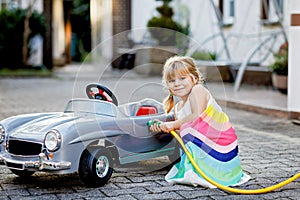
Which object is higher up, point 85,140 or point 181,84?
point 181,84

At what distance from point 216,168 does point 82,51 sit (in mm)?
25144

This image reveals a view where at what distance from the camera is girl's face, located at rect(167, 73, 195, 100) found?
499cm

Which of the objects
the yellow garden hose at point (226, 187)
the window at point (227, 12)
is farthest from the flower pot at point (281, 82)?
the yellow garden hose at point (226, 187)

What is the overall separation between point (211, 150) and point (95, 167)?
91 centimetres

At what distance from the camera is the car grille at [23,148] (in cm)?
462

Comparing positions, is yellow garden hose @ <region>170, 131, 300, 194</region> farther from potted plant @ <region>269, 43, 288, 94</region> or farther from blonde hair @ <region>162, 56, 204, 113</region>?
potted plant @ <region>269, 43, 288, 94</region>

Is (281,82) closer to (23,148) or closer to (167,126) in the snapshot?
(167,126)

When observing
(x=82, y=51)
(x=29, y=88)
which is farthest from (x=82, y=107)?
(x=82, y=51)

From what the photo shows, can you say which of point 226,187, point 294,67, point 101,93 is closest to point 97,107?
point 101,93

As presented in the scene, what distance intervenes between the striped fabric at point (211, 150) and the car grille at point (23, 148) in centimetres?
103

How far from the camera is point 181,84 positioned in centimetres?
499

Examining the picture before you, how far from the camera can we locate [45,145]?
4.54m

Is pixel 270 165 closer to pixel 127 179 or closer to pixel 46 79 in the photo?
pixel 127 179

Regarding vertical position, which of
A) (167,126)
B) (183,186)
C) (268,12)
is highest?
(268,12)
